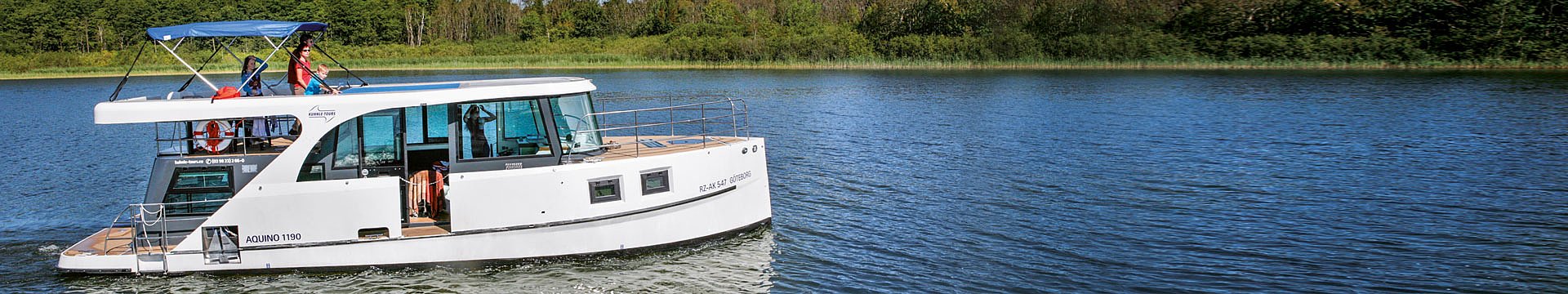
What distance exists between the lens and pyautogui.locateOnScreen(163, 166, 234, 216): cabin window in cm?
1171

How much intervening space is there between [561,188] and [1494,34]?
54.9m

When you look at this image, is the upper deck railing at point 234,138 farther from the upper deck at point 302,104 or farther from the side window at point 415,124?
the side window at point 415,124

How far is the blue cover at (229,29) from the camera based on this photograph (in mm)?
11367

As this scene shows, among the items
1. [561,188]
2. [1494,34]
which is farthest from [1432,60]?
[561,188]

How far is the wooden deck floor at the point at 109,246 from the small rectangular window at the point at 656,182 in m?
4.78

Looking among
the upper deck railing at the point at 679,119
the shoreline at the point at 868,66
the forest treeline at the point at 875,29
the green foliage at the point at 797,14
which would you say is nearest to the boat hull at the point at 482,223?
the upper deck railing at the point at 679,119

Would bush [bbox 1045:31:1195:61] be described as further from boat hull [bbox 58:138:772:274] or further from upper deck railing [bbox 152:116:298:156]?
upper deck railing [bbox 152:116:298:156]

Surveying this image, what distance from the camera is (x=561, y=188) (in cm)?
1210

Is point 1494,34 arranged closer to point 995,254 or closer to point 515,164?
point 995,254

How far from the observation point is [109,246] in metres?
12.1

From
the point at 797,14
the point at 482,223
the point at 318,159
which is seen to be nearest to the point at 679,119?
the point at 482,223

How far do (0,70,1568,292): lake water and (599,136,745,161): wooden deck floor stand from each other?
1101mm

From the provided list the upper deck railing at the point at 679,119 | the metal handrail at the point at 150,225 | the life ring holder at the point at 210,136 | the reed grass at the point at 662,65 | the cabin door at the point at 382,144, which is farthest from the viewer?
the reed grass at the point at 662,65

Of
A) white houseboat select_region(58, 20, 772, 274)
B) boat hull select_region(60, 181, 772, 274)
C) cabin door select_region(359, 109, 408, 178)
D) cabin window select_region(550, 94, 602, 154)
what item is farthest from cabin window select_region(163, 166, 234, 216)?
cabin window select_region(550, 94, 602, 154)
